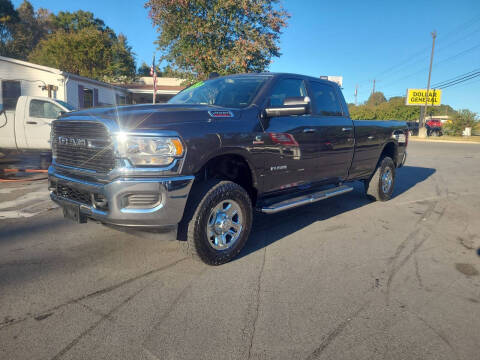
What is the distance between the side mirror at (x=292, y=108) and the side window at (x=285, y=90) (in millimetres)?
391

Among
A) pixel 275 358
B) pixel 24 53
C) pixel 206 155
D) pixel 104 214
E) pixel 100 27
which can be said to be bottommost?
pixel 275 358

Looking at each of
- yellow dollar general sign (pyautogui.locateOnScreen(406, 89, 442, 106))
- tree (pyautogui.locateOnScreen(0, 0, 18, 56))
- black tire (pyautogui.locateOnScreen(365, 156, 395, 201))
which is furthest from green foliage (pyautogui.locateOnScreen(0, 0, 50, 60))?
yellow dollar general sign (pyautogui.locateOnScreen(406, 89, 442, 106))

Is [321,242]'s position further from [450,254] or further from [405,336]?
[405,336]

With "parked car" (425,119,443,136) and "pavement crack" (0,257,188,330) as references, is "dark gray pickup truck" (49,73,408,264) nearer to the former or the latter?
"pavement crack" (0,257,188,330)

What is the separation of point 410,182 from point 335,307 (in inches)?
274

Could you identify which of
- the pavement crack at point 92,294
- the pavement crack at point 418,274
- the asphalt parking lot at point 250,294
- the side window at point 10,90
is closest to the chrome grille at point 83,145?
the asphalt parking lot at point 250,294

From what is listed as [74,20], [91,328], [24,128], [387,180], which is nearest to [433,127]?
[387,180]

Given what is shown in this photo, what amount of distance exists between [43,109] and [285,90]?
26.3ft

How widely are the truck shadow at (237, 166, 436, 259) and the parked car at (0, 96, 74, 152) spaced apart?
7114 millimetres

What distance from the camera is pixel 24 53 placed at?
48.5 m

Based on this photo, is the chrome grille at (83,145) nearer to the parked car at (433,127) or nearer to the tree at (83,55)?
the tree at (83,55)

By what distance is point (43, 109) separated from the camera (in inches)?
375

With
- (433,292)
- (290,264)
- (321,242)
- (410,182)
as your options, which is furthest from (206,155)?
(410,182)

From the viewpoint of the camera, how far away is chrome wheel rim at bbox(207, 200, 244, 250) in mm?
3277
